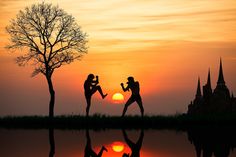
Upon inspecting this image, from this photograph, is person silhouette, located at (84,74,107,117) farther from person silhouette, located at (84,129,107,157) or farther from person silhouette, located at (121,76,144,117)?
person silhouette, located at (84,129,107,157)

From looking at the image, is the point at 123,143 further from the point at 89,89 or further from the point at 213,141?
the point at 89,89

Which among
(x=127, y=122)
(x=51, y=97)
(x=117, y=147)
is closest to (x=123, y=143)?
(x=117, y=147)

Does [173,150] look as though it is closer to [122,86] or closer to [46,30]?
[122,86]

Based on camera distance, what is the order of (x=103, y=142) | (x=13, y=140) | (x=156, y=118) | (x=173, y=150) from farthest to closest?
(x=156, y=118)
(x=13, y=140)
(x=103, y=142)
(x=173, y=150)

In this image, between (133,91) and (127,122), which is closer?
(127,122)

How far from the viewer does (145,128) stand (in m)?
30.1

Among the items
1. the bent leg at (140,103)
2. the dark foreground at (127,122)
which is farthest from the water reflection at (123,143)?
the bent leg at (140,103)

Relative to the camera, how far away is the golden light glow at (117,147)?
62.4 ft

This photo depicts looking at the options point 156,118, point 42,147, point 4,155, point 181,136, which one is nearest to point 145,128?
point 156,118

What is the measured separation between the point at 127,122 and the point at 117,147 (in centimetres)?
1222

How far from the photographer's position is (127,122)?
3225 cm

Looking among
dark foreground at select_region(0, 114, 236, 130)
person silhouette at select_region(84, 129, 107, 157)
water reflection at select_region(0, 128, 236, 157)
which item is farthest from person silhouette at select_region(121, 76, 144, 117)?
person silhouette at select_region(84, 129, 107, 157)

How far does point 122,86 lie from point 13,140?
11.5 m

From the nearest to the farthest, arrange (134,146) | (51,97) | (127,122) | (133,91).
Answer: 1. (134,146)
2. (127,122)
3. (133,91)
4. (51,97)
